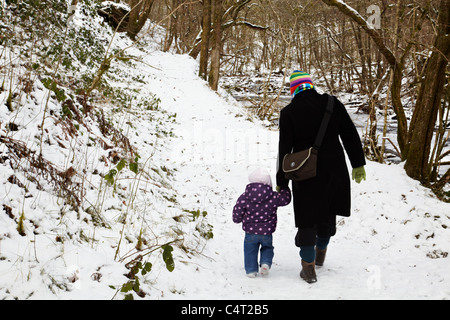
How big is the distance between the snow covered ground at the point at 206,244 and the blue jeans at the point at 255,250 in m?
0.15

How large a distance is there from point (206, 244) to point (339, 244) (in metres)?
1.96

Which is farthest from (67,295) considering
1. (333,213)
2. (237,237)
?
(237,237)

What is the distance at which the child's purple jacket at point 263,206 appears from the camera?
12.3 feet

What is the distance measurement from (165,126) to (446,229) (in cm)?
748

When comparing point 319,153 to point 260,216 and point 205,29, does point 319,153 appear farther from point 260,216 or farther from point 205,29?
point 205,29

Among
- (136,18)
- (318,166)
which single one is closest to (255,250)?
(318,166)

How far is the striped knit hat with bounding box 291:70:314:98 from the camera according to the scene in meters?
3.59

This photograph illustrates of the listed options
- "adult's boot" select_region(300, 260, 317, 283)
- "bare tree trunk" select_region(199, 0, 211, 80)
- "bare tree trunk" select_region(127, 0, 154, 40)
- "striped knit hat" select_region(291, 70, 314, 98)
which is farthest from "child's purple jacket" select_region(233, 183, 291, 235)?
"bare tree trunk" select_region(127, 0, 154, 40)

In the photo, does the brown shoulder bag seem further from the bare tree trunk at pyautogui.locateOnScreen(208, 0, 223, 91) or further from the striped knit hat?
the bare tree trunk at pyautogui.locateOnScreen(208, 0, 223, 91)

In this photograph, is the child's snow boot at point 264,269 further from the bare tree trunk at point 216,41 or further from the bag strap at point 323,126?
the bare tree trunk at point 216,41

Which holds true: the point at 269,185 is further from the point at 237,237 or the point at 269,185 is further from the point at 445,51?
the point at 445,51

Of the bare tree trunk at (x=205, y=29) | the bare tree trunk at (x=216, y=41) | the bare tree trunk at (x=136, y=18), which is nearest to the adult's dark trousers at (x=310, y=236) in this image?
the bare tree trunk at (x=216, y=41)

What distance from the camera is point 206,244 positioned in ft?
15.2

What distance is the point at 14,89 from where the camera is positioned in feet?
14.9
